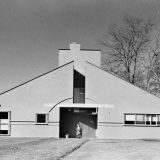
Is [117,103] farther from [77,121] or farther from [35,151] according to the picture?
[35,151]

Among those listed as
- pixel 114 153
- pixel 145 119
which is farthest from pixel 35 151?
pixel 145 119

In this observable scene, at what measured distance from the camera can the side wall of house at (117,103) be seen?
35344 millimetres

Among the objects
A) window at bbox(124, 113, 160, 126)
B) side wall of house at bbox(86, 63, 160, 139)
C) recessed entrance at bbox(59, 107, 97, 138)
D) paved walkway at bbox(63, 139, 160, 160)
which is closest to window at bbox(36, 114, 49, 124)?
recessed entrance at bbox(59, 107, 97, 138)

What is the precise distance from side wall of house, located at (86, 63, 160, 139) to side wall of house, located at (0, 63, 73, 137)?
2221 millimetres

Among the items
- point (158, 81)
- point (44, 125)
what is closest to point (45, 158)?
point (44, 125)

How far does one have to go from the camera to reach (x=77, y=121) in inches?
1433

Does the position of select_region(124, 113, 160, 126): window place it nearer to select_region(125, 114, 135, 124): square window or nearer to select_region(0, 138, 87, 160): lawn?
select_region(125, 114, 135, 124): square window

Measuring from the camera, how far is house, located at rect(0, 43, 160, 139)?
116ft

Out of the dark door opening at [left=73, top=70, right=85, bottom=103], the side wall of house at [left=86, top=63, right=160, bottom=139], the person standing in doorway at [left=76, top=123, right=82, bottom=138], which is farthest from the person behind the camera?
the dark door opening at [left=73, top=70, right=85, bottom=103]

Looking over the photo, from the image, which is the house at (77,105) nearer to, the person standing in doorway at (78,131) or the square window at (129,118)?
the square window at (129,118)

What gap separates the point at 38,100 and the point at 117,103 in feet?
22.8

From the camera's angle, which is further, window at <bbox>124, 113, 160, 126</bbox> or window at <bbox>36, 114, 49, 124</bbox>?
window at <bbox>124, 113, 160, 126</bbox>

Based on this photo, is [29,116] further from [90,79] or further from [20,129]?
[90,79]

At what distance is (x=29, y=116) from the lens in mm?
35250
